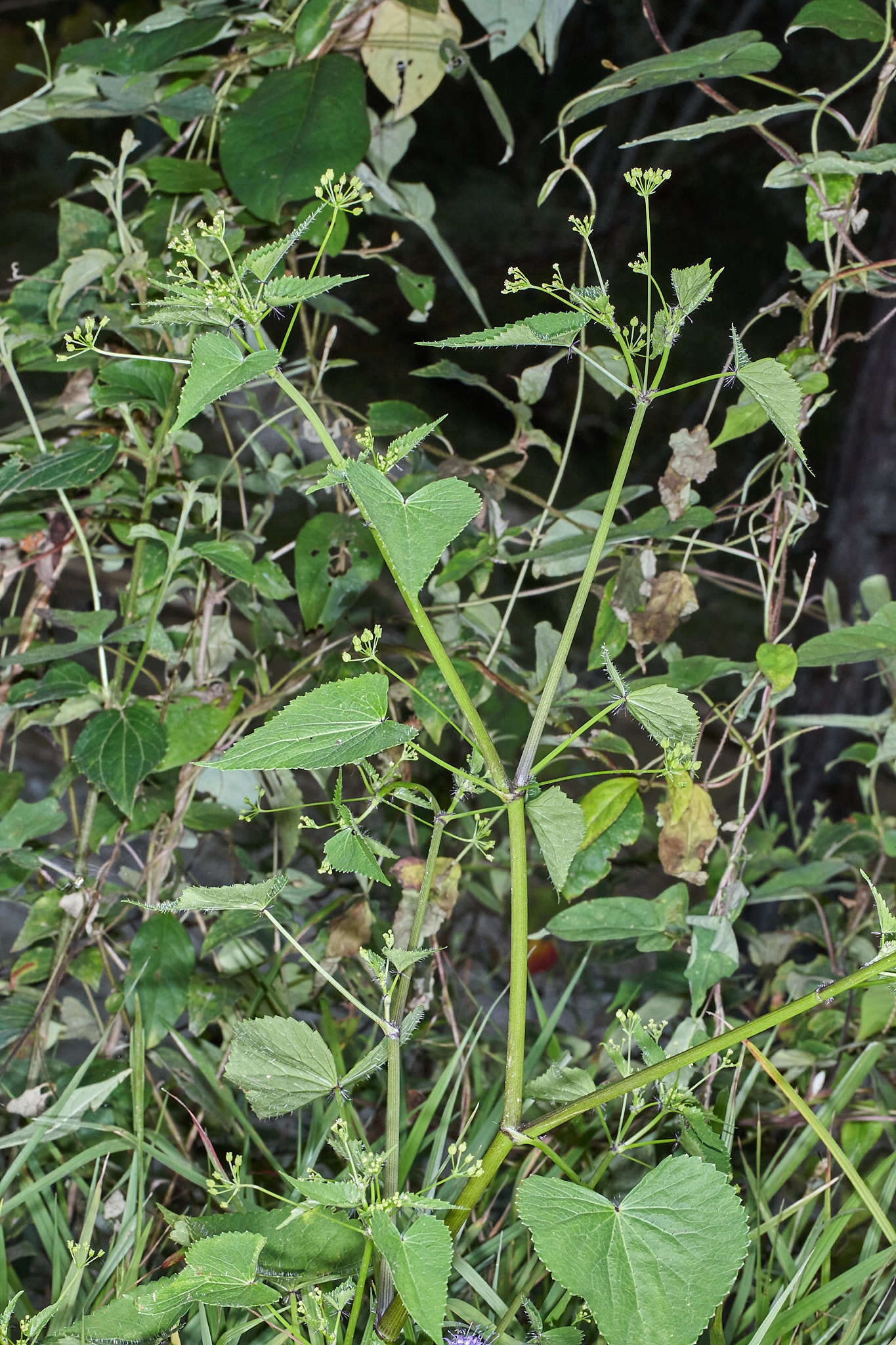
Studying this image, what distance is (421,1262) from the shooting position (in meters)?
0.31

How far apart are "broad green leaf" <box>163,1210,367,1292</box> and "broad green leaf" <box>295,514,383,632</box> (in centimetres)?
41

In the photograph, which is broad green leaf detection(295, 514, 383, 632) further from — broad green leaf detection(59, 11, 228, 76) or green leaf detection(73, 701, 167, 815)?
broad green leaf detection(59, 11, 228, 76)

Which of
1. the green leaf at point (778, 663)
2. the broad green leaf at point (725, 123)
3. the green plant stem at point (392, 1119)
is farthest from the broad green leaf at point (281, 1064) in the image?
the broad green leaf at point (725, 123)

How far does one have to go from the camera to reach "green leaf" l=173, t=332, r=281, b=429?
1.01 ft

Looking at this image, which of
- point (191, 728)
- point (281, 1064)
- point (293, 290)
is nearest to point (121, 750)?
point (191, 728)

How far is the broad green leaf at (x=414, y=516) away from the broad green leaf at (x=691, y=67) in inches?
15.4

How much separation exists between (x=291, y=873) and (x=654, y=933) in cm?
31

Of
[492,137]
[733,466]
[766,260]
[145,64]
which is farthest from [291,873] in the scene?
[492,137]

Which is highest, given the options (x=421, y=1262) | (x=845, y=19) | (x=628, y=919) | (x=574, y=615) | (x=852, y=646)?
(x=845, y=19)

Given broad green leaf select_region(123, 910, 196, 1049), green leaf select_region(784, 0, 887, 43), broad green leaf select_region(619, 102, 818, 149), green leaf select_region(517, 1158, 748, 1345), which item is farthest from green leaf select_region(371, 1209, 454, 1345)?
green leaf select_region(784, 0, 887, 43)

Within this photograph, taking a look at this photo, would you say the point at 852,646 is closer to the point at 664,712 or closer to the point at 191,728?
the point at 664,712

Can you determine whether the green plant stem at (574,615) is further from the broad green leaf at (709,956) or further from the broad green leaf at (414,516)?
the broad green leaf at (709,956)

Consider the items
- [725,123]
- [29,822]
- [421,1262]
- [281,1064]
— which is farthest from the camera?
[29,822]

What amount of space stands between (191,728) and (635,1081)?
1.50ft
